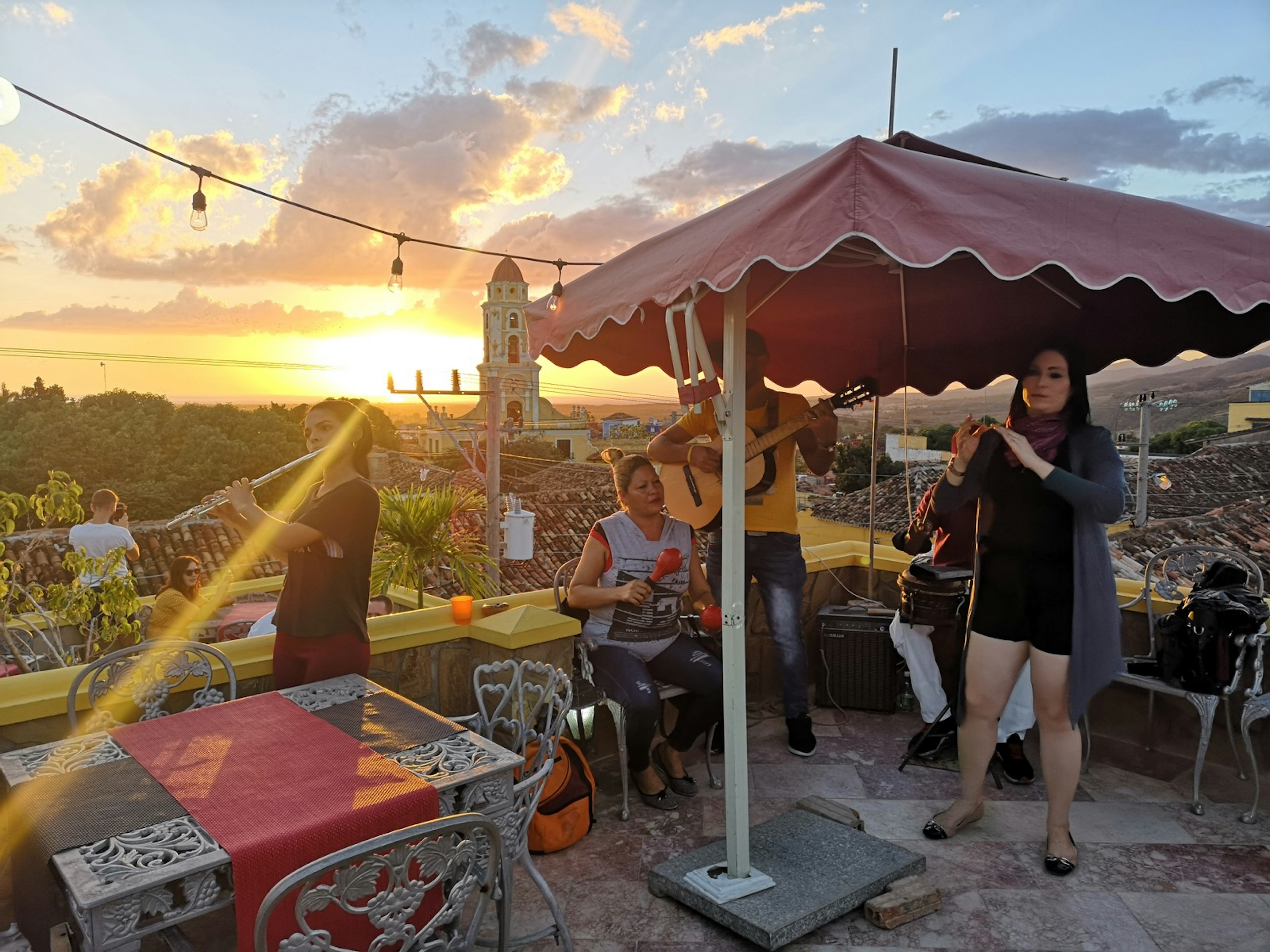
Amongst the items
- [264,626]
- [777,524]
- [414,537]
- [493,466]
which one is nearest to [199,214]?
[414,537]

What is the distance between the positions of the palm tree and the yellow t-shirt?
9.55 feet

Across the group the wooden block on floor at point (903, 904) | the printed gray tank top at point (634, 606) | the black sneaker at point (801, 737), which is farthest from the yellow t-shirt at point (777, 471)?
the wooden block on floor at point (903, 904)

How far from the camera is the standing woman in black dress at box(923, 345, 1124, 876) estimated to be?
8.95 ft

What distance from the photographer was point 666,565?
338 cm

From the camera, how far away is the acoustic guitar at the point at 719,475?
3.52 meters

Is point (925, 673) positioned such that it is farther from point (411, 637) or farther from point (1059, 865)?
point (411, 637)

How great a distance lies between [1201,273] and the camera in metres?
1.74

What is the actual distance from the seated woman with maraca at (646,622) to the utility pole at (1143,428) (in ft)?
25.7

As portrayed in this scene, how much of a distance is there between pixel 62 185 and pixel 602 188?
24.6 feet

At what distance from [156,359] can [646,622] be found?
26770 millimetres

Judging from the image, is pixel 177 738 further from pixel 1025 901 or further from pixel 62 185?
pixel 62 185

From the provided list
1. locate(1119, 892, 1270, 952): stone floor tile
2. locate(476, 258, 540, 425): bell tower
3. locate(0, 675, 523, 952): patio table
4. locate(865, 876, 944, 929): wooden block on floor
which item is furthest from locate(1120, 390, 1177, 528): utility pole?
locate(476, 258, 540, 425): bell tower

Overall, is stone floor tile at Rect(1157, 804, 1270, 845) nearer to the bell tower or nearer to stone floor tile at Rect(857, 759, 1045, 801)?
stone floor tile at Rect(857, 759, 1045, 801)

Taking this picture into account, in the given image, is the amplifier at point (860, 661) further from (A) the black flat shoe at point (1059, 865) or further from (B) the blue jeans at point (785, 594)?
(A) the black flat shoe at point (1059, 865)
